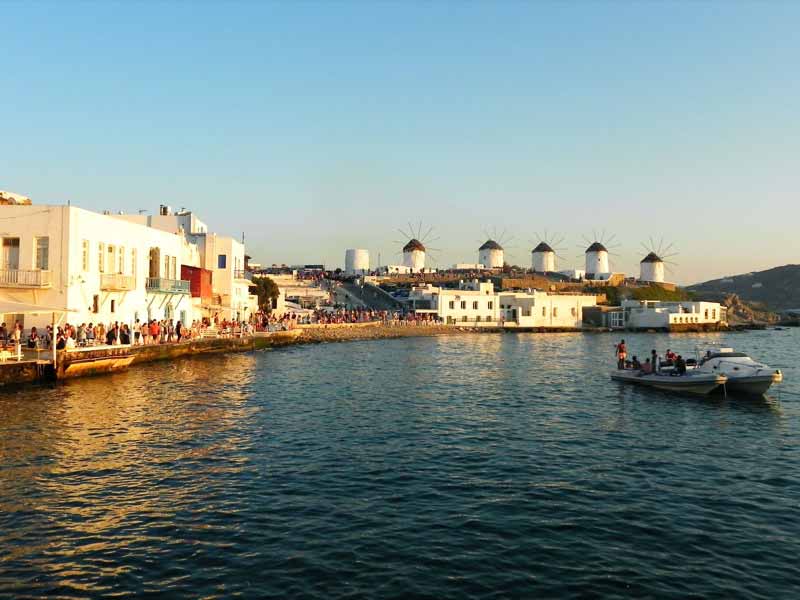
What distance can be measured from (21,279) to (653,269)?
17487cm

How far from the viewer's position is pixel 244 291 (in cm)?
6969

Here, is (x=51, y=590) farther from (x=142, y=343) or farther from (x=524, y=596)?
(x=142, y=343)

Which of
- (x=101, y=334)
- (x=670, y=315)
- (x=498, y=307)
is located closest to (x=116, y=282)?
(x=101, y=334)

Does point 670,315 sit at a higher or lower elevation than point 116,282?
lower

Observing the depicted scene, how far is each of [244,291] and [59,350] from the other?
3784 cm

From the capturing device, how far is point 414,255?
171125 millimetres

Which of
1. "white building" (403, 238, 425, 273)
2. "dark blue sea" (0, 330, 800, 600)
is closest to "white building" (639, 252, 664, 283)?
"white building" (403, 238, 425, 273)

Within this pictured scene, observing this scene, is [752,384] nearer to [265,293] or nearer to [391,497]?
[391,497]

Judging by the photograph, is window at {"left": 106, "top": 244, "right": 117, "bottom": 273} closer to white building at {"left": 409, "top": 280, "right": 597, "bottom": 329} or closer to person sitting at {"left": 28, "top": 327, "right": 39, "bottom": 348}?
person sitting at {"left": 28, "top": 327, "right": 39, "bottom": 348}

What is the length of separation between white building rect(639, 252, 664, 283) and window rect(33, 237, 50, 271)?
6770 inches

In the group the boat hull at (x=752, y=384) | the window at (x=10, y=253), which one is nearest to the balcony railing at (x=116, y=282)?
the window at (x=10, y=253)

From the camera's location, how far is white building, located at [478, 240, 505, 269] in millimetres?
175375

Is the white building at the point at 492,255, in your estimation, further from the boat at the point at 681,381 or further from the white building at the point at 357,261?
the boat at the point at 681,381

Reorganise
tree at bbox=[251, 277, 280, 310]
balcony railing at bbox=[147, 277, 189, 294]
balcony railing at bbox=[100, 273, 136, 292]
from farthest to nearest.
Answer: tree at bbox=[251, 277, 280, 310], balcony railing at bbox=[147, 277, 189, 294], balcony railing at bbox=[100, 273, 136, 292]
